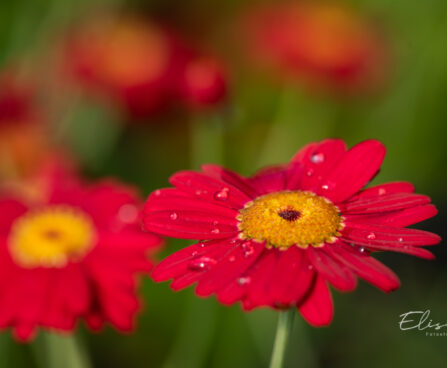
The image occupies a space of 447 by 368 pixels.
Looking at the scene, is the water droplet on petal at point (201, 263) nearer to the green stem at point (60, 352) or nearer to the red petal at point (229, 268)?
the red petal at point (229, 268)

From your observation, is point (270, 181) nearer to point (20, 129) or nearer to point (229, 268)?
point (229, 268)

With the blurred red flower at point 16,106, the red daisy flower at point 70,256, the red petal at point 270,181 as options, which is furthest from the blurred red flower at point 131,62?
the red petal at point 270,181

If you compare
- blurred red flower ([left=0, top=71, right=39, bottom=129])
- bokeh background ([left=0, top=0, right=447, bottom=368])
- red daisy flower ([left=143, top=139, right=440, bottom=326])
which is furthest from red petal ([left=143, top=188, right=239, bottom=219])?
blurred red flower ([left=0, top=71, right=39, bottom=129])

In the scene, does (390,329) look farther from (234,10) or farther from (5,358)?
(234,10)

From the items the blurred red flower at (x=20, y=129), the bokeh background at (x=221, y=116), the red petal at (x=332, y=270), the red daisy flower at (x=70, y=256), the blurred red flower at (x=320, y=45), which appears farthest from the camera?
the blurred red flower at (x=320, y=45)

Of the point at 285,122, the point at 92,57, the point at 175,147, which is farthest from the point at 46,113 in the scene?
the point at 285,122

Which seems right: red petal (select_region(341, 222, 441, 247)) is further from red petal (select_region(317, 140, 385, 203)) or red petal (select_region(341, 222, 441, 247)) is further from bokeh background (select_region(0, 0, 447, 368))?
bokeh background (select_region(0, 0, 447, 368))
